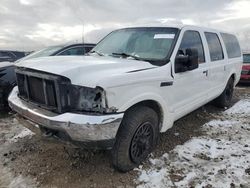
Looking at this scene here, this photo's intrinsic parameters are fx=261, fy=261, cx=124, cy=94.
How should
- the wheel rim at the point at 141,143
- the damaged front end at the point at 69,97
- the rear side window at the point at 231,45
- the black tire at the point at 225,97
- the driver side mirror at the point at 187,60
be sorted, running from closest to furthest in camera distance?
the damaged front end at the point at 69,97, the wheel rim at the point at 141,143, the driver side mirror at the point at 187,60, the rear side window at the point at 231,45, the black tire at the point at 225,97

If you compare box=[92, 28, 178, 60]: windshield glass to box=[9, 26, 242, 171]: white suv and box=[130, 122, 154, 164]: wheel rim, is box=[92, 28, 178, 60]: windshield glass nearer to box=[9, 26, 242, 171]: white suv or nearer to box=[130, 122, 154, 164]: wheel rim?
box=[9, 26, 242, 171]: white suv

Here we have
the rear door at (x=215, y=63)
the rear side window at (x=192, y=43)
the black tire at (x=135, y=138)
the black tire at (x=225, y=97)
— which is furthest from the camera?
the black tire at (x=225, y=97)

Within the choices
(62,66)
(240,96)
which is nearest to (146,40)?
(62,66)

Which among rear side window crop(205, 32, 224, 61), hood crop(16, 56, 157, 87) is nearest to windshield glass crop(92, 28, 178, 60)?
hood crop(16, 56, 157, 87)

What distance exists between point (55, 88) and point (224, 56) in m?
4.24

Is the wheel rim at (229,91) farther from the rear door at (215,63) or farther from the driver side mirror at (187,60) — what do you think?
the driver side mirror at (187,60)

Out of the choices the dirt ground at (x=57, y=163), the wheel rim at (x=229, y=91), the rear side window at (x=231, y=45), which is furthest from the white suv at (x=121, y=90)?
the wheel rim at (x=229, y=91)

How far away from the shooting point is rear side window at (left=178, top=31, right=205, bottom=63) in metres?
4.13

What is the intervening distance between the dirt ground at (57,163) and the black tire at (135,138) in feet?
0.58

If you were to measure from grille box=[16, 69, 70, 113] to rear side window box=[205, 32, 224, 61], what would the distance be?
3.30 meters

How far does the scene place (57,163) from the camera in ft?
12.1

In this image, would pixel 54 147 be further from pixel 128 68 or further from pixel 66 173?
pixel 128 68

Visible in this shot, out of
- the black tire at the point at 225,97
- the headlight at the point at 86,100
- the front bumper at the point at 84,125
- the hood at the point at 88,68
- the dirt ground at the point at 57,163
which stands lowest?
the dirt ground at the point at 57,163

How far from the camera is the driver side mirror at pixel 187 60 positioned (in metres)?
3.78
